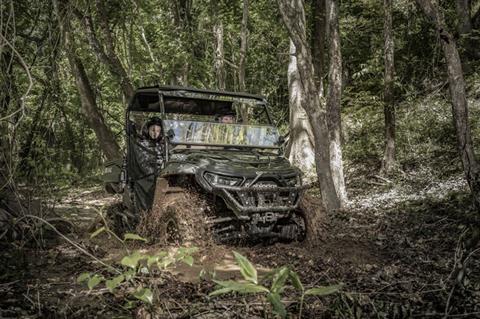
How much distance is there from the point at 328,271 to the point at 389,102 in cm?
924

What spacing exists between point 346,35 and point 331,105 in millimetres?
9899

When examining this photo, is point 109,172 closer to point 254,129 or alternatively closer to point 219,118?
point 219,118

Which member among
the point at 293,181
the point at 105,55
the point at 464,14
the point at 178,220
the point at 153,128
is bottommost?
the point at 178,220

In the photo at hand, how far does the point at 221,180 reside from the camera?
6.43 m

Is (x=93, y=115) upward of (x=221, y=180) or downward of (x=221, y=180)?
upward

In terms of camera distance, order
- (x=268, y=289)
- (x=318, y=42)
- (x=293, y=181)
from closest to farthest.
→ 1. (x=268, y=289)
2. (x=293, y=181)
3. (x=318, y=42)

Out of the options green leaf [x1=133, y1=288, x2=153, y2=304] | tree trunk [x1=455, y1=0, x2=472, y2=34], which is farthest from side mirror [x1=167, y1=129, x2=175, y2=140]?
tree trunk [x1=455, y1=0, x2=472, y2=34]

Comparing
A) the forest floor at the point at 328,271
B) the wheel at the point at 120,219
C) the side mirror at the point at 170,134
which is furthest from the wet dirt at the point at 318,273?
the side mirror at the point at 170,134

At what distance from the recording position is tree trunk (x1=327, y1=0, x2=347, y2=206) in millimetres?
10570

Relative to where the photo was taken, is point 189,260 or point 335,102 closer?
point 189,260

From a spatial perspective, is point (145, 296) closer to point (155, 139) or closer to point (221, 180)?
point (221, 180)

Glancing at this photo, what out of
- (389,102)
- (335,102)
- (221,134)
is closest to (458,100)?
(221,134)

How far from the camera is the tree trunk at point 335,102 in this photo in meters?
10.6

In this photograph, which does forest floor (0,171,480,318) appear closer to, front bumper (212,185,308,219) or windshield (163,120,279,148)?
front bumper (212,185,308,219)
